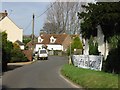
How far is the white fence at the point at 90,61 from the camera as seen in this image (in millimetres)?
28730

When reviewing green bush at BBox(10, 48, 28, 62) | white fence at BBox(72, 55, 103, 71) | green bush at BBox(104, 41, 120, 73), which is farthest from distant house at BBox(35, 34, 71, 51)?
green bush at BBox(104, 41, 120, 73)

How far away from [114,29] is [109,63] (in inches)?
106

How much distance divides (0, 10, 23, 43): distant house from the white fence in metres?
48.1

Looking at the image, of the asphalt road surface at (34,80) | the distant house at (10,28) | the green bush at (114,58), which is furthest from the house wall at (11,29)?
the green bush at (114,58)

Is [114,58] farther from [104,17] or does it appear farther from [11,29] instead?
[11,29]

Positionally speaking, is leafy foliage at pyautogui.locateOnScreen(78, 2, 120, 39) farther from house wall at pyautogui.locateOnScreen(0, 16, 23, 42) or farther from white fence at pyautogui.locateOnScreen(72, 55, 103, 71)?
house wall at pyautogui.locateOnScreen(0, 16, 23, 42)

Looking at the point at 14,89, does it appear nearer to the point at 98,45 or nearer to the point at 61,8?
the point at 98,45

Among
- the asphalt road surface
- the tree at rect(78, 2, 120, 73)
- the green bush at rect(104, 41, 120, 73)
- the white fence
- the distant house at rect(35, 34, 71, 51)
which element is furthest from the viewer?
the distant house at rect(35, 34, 71, 51)

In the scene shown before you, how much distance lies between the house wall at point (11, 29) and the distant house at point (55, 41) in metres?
23.7

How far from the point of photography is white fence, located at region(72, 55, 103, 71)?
94.3 feet

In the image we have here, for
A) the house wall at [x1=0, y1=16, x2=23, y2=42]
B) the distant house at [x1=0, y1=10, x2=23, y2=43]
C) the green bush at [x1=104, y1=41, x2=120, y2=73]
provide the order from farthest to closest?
the house wall at [x1=0, y1=16, x2=23, y2=42], the distant house at [x1=0, y1=10, x2=23, y2=43], the green bush at [x1=104, y1=41, x2=120, y2=73]

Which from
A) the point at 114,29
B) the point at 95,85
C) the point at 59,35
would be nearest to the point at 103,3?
the point at 114,29

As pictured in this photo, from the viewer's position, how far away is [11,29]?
84.6 metres

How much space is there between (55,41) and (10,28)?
101 ft
